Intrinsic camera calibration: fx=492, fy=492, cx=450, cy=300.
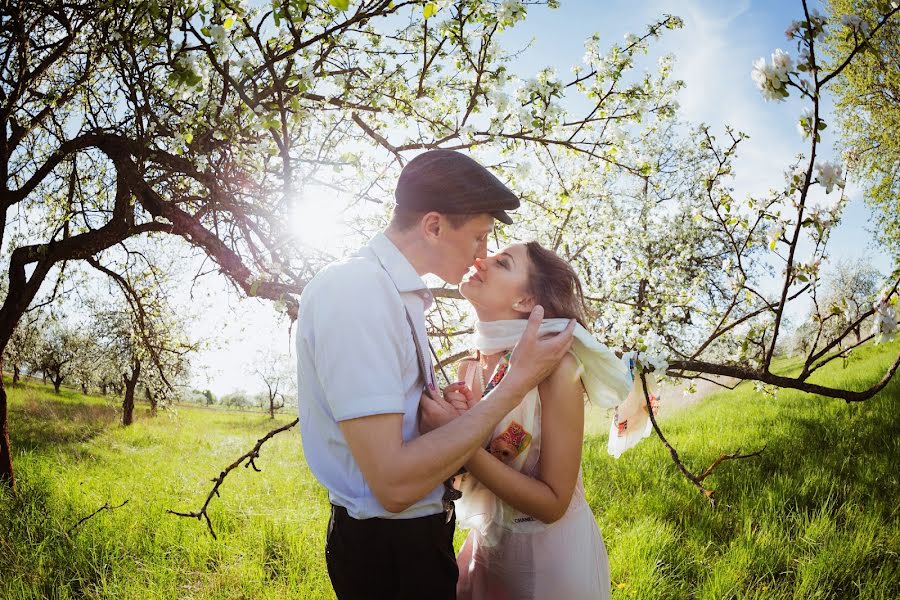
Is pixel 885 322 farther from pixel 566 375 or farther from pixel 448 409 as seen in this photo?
pixel 448 409

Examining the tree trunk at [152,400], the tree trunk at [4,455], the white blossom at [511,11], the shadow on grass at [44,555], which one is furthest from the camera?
the tree trunk at [152,400]

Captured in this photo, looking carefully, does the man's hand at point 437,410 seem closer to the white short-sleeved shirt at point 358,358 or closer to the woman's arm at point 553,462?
the white short-sleeved shirt at point 358,358

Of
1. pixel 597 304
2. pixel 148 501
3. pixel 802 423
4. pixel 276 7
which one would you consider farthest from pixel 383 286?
pixel 802 423

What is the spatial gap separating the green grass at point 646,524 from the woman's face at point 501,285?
2.29m

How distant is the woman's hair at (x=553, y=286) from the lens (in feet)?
7.07

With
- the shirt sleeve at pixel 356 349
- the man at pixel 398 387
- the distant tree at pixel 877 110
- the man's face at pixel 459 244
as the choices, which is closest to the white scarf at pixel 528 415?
the man at pixel 398 387

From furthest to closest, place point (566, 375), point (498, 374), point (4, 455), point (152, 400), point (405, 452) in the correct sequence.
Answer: point (152, 400) < point (4, 455) < point (498, 374) < point (566, 375) < point (405, 452)

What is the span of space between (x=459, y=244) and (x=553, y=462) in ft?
2.79

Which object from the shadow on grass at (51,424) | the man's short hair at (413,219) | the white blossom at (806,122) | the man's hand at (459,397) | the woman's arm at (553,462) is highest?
the white blossom at (806,122)

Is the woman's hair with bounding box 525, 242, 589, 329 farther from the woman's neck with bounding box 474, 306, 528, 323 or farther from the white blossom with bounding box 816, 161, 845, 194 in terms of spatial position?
the white blossom with bounding box 816, 161, 845, 194

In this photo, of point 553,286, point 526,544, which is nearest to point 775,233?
point 553,286

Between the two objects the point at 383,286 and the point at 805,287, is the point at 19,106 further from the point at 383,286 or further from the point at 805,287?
the point at 805,287

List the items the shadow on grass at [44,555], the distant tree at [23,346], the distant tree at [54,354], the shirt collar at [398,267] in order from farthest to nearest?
the distant tree at [54,354]
the distant tree at [23,346]
the shadow on grass at [44,555]
the shirt collar at [398,267]

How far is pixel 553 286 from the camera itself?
2199 mm
